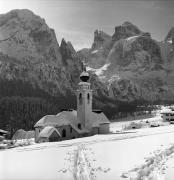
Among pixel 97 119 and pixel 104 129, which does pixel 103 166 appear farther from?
pixel 104 129

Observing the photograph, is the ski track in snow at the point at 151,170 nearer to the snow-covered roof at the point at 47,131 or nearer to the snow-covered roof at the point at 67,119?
the snow-covered roof at the point at 47,131

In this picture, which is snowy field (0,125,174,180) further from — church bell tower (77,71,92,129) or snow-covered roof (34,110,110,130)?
church bell tower (77,71,92,129)

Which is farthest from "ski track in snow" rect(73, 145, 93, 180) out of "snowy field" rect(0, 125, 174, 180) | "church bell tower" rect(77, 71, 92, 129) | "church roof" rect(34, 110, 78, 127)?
"church bell tower" rect(77, 71, 92, 129)

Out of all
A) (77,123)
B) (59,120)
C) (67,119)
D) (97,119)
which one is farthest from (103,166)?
(97,119)

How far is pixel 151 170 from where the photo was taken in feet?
86.2

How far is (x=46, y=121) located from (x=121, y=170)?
6100 cm

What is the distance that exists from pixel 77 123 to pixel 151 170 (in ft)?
224

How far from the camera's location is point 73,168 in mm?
31250

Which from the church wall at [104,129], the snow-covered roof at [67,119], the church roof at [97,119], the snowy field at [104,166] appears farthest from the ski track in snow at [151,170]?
the church wall at [104,129]

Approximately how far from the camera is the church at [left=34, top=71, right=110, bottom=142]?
287 feet

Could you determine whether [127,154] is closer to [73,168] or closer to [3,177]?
[73,168]

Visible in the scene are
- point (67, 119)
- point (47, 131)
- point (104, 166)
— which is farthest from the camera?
point (67, 119)

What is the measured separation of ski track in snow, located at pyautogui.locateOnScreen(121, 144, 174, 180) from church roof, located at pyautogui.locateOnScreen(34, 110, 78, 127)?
5803 cm

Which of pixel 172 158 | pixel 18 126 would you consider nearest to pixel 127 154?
pixel 172 158
